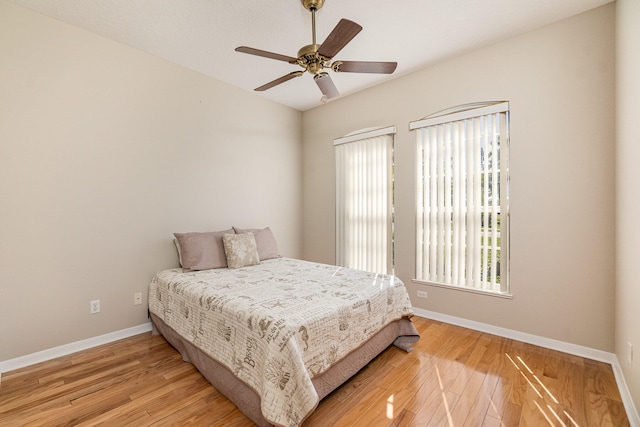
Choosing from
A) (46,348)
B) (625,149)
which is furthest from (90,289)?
(625,149)

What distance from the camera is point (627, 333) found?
187 centimetres

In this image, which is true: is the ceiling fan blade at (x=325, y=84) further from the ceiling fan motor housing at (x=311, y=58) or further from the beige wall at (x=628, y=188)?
the beige wall at (x=628, y=188)

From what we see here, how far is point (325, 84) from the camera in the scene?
229 cm

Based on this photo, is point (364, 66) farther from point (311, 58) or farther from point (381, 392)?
point (381, 392)

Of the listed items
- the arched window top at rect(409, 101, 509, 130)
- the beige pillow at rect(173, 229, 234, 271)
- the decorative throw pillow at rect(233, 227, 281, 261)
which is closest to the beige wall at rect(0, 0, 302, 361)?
the beige pillow at rect(173, 229, 234, 271)

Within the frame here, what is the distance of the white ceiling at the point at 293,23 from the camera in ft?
7.38

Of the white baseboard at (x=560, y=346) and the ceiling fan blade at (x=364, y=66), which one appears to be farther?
the ceiling fan blade at (x=364, y=66)

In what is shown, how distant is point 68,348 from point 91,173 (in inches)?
61.3

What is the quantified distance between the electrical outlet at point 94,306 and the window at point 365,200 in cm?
284

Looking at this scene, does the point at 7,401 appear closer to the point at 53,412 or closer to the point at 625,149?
the point at 53,412

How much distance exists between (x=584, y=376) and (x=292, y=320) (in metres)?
2.23

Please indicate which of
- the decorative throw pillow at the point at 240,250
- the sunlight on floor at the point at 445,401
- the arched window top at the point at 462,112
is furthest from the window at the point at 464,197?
the decorative throw pillow at the point at 240,250

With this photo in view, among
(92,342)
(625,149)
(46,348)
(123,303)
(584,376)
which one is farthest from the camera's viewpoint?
(123,303)

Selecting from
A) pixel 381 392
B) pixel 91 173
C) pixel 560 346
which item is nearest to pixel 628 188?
pixel 560 346
